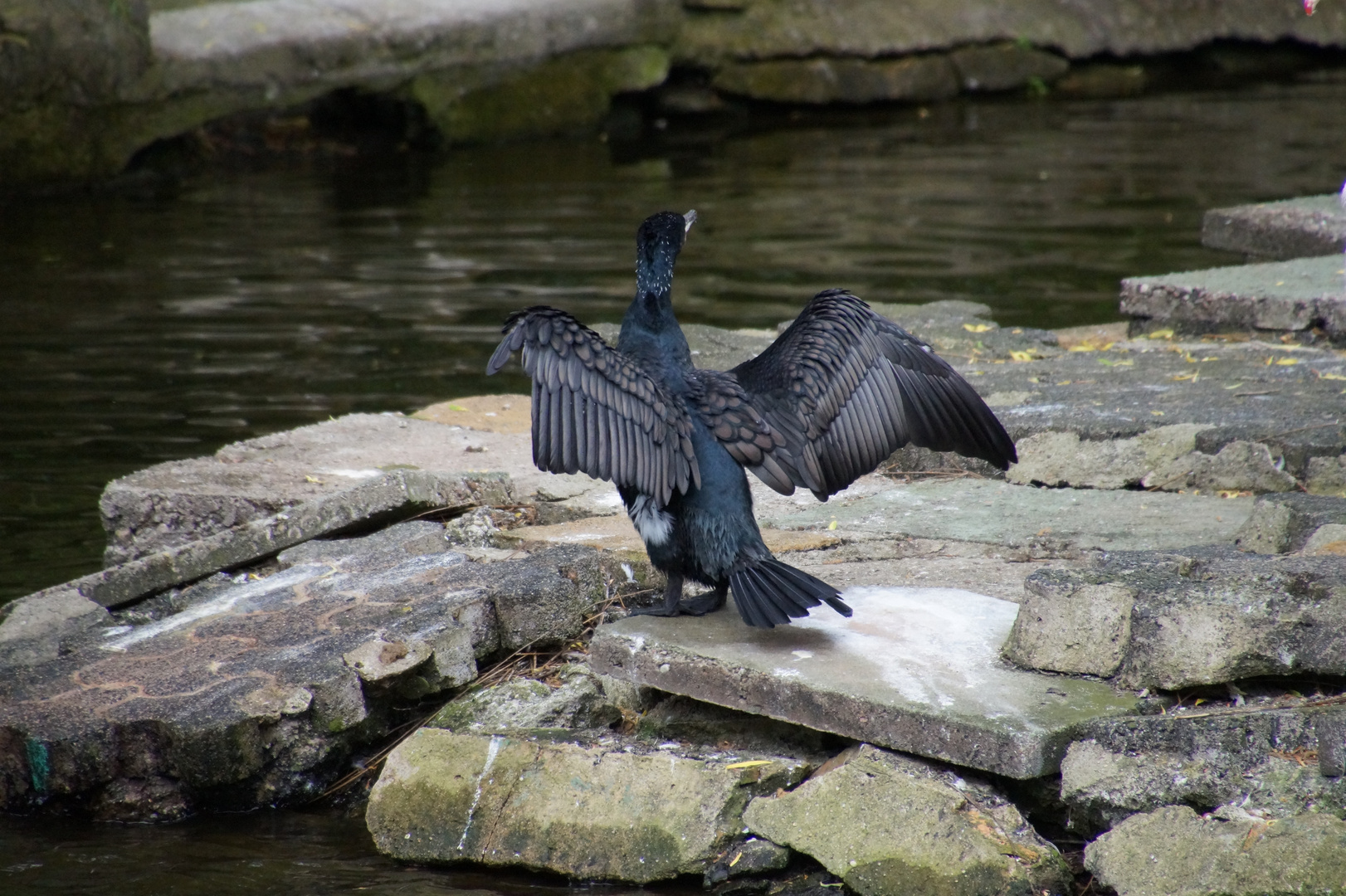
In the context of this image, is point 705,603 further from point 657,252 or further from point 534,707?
point 657,252

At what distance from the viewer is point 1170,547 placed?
3834 millimetres

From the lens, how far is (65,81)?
36.3 feet

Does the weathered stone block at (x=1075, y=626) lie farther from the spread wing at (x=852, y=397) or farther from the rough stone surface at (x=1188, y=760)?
the spread wing at (x=852, y=397)

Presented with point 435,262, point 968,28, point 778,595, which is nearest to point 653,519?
point 778,595

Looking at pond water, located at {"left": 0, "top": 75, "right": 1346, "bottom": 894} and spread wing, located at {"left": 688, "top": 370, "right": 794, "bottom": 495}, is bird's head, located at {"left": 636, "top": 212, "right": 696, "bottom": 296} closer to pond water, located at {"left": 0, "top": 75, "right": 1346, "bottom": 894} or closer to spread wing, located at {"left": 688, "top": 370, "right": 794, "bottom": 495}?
spread wing, located at {"left": 688, "top": 370, "right": 794, "bottom": 495}

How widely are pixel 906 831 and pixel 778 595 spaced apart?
55cm

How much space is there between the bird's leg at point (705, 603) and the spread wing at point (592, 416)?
0.32 m

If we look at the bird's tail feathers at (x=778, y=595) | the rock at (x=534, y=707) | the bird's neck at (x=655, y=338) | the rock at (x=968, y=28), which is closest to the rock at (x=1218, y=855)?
the bird's tail feathers at (x=778, y=595)

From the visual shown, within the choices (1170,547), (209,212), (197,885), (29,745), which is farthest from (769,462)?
(209,212)

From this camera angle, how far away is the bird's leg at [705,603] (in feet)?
11.8

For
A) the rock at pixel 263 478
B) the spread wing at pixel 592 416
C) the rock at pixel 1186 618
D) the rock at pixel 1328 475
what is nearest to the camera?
the rock at pixel 1186 618

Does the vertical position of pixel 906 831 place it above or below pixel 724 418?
below

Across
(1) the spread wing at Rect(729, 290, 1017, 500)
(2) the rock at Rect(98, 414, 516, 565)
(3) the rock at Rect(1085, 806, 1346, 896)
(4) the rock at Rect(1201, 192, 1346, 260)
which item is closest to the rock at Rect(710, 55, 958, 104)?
(4) the rock at Rect(1201, 192, 1346, 260)

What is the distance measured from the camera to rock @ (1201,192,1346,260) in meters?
6.89
